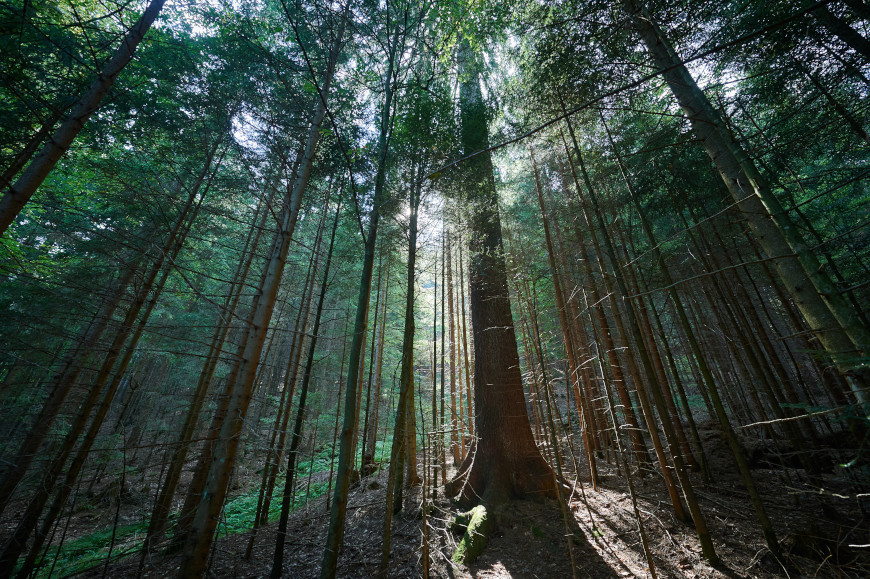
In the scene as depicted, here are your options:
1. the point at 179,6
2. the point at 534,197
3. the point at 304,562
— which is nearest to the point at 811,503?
the point at 304,562

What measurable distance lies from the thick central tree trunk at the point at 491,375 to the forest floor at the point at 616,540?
0.41 m

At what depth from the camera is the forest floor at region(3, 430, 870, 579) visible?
11.9 ft

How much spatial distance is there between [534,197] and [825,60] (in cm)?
690

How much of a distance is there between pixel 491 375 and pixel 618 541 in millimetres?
2926

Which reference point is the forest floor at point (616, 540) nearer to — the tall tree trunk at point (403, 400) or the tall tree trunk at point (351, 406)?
the tall tree trunk at point (403, 400)

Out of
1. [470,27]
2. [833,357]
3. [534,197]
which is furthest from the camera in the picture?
[534,197]

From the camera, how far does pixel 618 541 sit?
174 inches

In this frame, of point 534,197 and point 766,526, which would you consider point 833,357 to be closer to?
point 766,526

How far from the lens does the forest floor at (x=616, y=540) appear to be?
143 inches

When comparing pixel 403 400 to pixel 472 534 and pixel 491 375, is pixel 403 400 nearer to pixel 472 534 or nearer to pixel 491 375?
pixel 472 534

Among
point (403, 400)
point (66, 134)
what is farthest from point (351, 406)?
point (66, 134)

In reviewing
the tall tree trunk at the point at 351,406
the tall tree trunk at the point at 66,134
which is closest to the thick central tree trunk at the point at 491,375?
the tall tree trunk at the point at 351,406

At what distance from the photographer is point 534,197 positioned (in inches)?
440

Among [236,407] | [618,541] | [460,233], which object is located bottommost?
[618,541]
